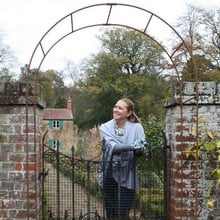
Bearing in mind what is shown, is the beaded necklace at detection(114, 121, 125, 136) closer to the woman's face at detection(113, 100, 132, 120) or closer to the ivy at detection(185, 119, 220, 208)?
the woman's face at detection(113, 100, 132, 120)

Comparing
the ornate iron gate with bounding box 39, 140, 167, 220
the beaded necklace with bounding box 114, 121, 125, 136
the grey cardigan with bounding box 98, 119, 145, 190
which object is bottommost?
the ornate iron gate with bounding box 39, 140, 167, 220

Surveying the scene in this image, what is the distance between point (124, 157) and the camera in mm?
4793

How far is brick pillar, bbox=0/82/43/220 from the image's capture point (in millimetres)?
4715

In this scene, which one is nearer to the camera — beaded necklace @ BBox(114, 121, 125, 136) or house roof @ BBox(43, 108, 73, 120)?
beaded necklace @ BBox(114, 121, 125, 136)

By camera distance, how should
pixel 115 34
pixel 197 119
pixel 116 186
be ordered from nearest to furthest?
pixel 197 119 < pixel 116 186 < pixel 115 34

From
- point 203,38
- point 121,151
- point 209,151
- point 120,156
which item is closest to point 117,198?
point 120,156

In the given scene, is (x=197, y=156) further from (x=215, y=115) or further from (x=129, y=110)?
(x=129, y=110)

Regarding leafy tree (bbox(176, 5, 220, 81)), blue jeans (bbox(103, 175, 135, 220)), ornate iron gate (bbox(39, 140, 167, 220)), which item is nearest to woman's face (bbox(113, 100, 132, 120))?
ornate iron gate (bbox(39, 140, 167, 220))

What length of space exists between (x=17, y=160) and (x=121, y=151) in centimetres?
112

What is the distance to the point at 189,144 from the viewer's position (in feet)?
15.6

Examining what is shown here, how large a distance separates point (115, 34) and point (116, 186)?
2593 cm

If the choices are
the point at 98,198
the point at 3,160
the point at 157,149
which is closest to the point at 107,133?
the point at 157,149

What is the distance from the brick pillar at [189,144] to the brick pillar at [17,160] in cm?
151

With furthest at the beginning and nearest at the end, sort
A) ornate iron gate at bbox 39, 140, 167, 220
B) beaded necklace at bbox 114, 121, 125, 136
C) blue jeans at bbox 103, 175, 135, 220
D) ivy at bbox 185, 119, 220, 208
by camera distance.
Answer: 1. ornate iron gate at bbox 39, 140, 167, 220
2. blue jeans at bbox 103, 175, 135, 220
3. beaded necklace at bbox 114, 121, 125, 136
4. ivy at bbox 185, 119, 220, 208
